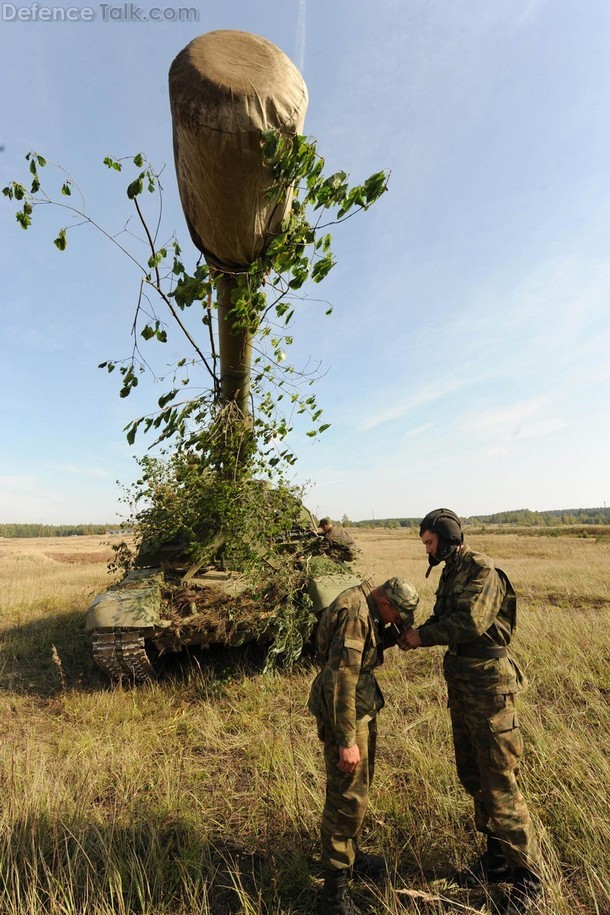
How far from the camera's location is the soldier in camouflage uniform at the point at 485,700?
2.35 metres

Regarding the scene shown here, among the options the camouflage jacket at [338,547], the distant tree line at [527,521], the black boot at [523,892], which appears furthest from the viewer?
the distant tree line at [527,521]

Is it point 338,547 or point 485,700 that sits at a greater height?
point 338,547

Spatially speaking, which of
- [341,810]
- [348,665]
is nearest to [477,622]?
[348,665]

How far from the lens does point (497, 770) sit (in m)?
2.41

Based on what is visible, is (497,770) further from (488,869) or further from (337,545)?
(337,545)

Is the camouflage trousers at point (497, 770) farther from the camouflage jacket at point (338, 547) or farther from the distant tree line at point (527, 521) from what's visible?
the distant tree line at point (527, 521)

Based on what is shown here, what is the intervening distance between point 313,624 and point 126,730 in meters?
1.81

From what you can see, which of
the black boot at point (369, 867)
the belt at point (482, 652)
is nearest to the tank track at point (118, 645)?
the black boot at point (369, 867)

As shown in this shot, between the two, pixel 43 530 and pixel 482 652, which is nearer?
pixel 482 652

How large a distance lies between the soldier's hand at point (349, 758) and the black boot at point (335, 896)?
1.51ft

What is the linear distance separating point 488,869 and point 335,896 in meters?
0.77

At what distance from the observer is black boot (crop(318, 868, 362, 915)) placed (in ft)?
7.43

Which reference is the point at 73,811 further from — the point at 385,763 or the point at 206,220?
the point at 206,220

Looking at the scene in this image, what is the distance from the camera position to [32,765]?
136 inches
